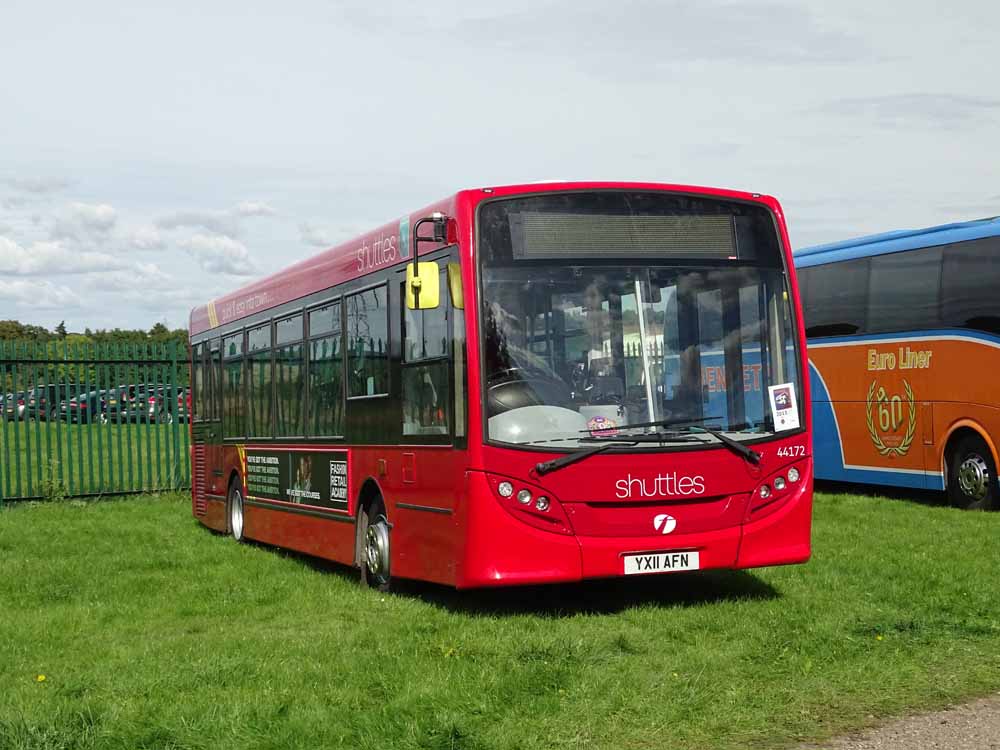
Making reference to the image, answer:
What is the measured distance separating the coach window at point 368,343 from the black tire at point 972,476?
8664 millimetres

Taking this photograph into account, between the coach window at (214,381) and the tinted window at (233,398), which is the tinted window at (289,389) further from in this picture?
the coach window at (214,381)

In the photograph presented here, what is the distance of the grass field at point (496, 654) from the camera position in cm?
720

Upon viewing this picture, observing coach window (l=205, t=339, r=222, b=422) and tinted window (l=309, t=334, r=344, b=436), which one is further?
coach window (l=205, t=339, r=222, b=422)

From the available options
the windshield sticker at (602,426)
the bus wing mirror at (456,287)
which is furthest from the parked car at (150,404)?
the windshield sticker at (602,426)

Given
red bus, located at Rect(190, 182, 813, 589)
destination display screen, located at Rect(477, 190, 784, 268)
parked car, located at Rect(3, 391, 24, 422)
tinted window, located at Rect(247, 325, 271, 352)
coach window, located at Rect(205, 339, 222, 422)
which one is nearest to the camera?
red bus, located at Rect(190, 182, 813, 589)

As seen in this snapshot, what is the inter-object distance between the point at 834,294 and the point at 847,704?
1451 cm

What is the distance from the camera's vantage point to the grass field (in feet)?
23.6

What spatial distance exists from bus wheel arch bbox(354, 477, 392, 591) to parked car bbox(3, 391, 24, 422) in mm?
10876

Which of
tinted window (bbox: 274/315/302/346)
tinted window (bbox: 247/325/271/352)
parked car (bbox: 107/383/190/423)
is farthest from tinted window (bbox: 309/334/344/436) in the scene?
parked car (bbox: 107/383/190/423)

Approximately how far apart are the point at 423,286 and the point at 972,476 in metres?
10.2

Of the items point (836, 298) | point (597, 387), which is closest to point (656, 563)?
point (597, 387)

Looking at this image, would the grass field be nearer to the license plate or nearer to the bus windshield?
the license plate

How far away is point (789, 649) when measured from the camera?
9.02 metres

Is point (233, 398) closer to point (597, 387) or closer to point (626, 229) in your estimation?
point (626, 229)
